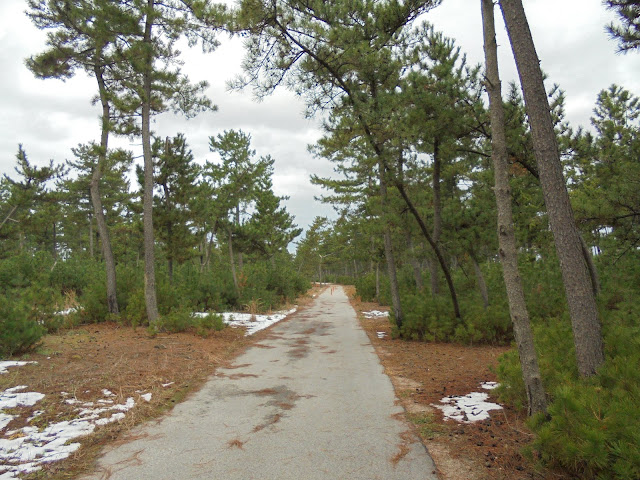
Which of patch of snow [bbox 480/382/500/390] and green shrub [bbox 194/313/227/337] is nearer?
patch of snow [bbox 480/382/500/390]

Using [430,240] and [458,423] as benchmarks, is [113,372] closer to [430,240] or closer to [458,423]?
[458,423]

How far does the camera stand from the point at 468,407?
4.99m

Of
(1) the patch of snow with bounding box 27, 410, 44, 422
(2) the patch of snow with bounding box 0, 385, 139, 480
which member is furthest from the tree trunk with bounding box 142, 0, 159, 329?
(1) the patch of snow with bounding box 27, 410, 44, 422

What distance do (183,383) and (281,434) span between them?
280 centimetres

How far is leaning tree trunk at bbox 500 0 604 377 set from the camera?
3.95 m

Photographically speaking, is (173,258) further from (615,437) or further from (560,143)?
(615,437)

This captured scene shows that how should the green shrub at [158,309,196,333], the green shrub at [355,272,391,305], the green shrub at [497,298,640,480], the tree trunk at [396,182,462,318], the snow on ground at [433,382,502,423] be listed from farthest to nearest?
the green shrub at [355,272,391,305], the green shrub at [158,309,196,333], the tree trunk at [396,182,462,318], the snow on ground at [433,382,502,423], the green shrub at [497,298,640,480]

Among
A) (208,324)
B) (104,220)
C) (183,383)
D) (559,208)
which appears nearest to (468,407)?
(559,208)

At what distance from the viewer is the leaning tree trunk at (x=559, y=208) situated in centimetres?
395

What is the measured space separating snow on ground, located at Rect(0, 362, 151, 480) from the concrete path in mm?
510

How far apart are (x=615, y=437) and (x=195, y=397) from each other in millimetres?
4823

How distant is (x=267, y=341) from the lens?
10781mm

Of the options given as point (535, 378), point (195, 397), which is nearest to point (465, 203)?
point (535, 378)

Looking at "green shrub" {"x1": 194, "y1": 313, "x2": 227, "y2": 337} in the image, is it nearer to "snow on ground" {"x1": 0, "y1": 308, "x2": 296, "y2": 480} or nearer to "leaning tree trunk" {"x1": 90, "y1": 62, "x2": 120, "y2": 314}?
"leaning tree trunk" {"x1": 90, "y1": 62, "x2": 120, "y2": 314}
